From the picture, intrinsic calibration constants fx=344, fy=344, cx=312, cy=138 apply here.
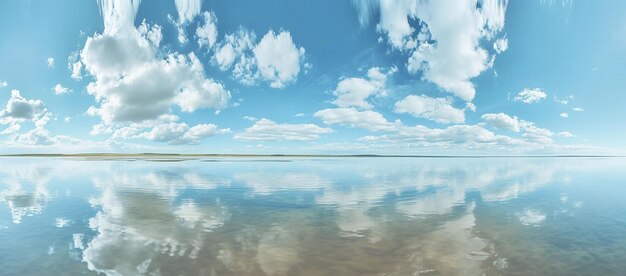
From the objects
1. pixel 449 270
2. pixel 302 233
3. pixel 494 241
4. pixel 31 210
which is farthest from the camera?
pixel 31 210

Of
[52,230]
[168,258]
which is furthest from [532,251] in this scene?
[52,230]

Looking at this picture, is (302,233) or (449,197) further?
(449,197)

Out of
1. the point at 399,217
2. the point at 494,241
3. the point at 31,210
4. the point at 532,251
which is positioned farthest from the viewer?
the point at 31,210

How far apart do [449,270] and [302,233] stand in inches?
297

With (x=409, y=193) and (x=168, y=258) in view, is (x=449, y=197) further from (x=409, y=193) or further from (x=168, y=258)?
(x=168, y=258)

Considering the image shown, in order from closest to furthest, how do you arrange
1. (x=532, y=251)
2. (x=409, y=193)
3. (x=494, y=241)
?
1. (x=532, y=251)
2. (x=494, y=241)
3. (x=409, y=193)

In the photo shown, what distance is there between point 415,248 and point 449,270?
271 cm

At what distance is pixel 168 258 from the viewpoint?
13.0 meters

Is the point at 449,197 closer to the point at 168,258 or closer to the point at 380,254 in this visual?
the point at 380,254

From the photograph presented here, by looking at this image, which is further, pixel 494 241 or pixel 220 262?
pixel 494 241

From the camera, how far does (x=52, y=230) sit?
59.0ft

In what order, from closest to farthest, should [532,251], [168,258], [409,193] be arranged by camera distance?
[168,258] → [532,251] → [409,193]

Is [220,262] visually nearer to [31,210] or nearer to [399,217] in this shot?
[399,217]

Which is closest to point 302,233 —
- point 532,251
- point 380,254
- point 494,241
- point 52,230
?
point 380,254
